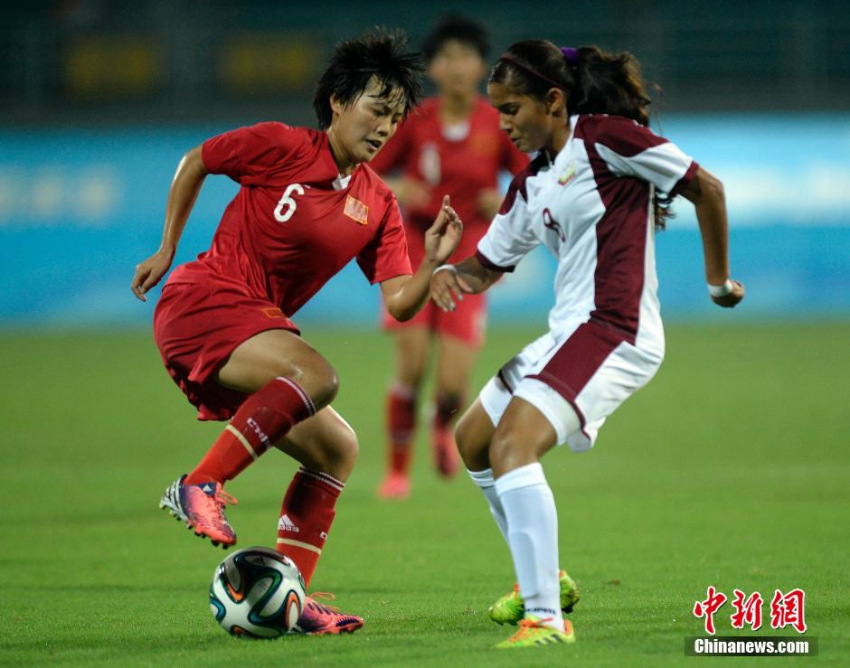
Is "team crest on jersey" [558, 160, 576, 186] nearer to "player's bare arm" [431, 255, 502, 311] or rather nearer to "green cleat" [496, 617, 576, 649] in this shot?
"player's bare arm" [431, 255, 502, 311]

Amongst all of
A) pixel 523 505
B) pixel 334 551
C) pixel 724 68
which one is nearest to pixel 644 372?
pixel 523 505

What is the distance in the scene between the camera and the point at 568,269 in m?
4.62

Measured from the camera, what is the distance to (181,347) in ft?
15.9

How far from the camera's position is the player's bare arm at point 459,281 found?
4836mm

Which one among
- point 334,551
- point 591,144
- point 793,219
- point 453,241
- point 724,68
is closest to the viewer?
point 591,144

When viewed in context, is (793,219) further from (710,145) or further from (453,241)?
(453,241)

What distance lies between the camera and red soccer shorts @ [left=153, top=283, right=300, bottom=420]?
4.77 m

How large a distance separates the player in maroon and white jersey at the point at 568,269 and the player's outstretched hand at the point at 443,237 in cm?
8

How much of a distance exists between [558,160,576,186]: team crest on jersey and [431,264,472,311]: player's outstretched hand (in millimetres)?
556

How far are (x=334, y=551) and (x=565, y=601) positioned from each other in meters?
2.16

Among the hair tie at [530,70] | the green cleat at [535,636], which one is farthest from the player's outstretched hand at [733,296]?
the green cleat at [535,636]

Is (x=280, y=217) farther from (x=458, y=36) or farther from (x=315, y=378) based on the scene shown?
(x=458, y=36)

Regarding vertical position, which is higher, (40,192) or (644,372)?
(644,372)

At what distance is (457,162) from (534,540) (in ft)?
17.1
